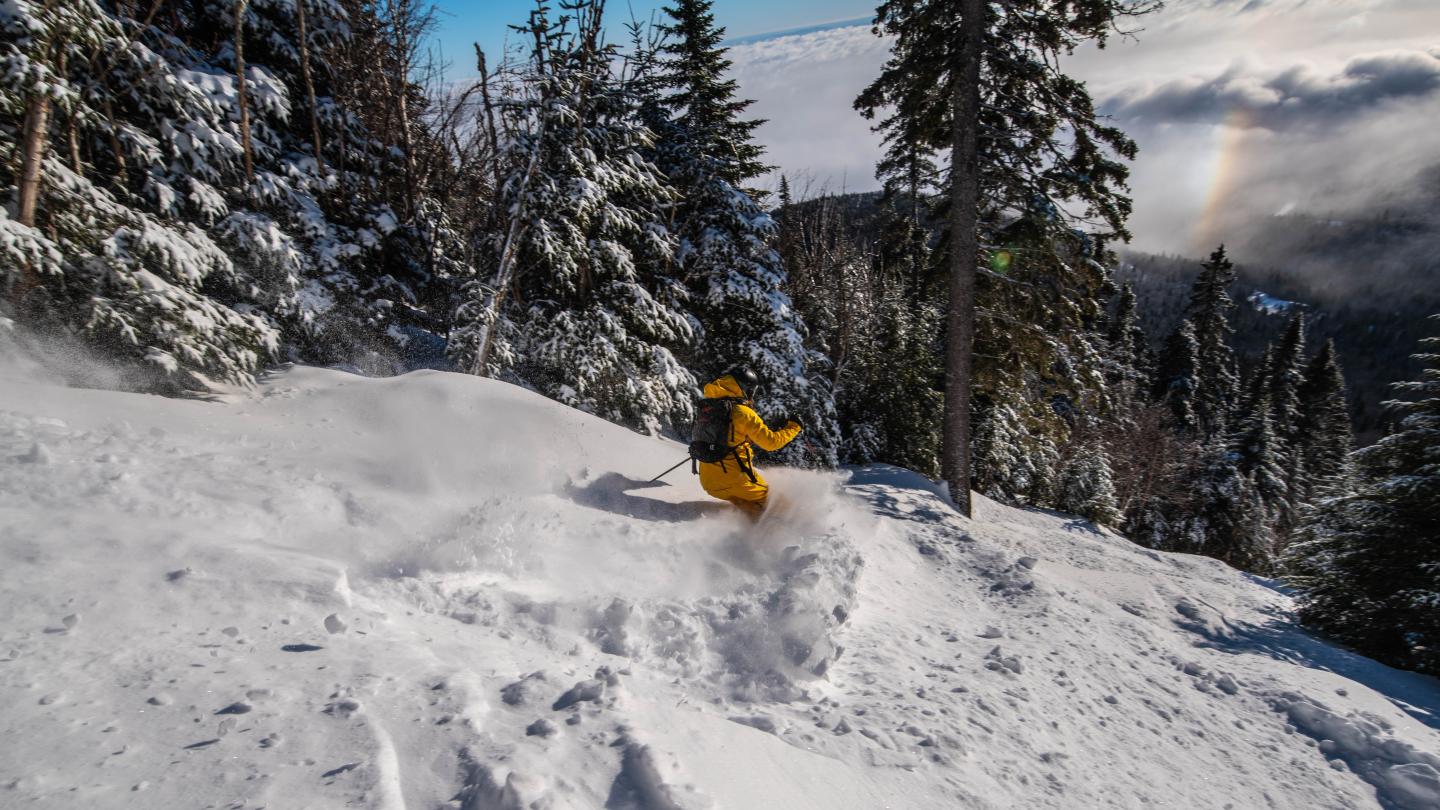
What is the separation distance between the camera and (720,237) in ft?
51.1

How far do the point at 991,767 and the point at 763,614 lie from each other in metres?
1.68

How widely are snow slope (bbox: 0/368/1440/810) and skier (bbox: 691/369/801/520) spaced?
322 mm

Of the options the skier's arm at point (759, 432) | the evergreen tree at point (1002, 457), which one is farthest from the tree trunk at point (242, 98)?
the evergreen tree at point (1002, 457)

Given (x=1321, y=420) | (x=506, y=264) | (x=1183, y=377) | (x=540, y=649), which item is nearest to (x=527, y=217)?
(x=506, y=264)

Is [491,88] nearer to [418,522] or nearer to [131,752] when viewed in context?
[418,522]

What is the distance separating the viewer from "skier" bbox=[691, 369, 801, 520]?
253 inches

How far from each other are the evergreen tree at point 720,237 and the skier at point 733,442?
8.91 meters

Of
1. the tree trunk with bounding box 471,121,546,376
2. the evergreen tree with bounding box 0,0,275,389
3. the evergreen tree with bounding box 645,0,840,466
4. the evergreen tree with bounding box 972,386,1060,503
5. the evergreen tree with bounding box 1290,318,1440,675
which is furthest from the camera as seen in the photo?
the evergreen tree with bounding box 972,386,1060,503

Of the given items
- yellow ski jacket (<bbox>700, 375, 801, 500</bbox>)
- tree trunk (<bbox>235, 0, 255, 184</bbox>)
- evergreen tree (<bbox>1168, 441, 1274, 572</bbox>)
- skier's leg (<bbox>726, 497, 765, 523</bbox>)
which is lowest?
evergreen tree (<bbox>1168, 441, 1274, 572</bbox>)

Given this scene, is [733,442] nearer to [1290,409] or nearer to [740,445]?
[740,445]

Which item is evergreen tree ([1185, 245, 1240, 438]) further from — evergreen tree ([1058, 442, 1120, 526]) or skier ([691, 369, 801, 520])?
skier ([691, 369, 801, 520])

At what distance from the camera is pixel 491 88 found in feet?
42.5

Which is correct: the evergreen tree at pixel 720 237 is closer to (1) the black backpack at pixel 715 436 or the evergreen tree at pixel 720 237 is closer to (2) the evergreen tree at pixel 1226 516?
(1) the black backpack at pixel 715 436

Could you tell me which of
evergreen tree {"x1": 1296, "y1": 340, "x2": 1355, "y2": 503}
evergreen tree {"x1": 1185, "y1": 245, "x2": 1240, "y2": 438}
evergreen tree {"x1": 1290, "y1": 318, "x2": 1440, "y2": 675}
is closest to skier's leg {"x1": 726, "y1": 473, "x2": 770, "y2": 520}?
evergreen tree {"x1": 1290, "y1": 318, "x2": 1440, "y2": 675}
